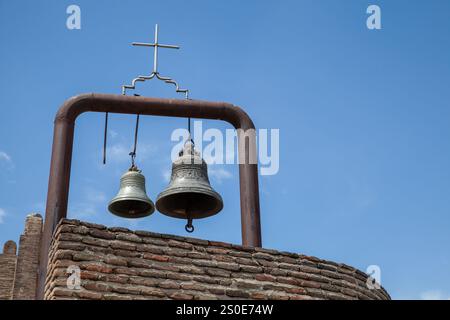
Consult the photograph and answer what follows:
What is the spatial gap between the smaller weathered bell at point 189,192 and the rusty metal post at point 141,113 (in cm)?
42

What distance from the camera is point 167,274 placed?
5.35 meters

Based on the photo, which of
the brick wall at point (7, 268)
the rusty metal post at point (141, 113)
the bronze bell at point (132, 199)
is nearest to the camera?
the rusty metal post at point (141, 113)

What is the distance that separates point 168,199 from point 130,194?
0.42 m

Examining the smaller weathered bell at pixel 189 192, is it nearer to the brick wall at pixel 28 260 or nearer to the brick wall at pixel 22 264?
the brick wall at pixel 28 260

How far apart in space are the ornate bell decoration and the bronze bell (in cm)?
25

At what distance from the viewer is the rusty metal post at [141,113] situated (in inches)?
265

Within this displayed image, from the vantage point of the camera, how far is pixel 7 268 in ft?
56.3
